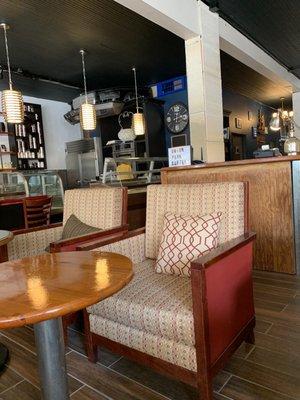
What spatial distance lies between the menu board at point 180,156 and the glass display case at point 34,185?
2.16m

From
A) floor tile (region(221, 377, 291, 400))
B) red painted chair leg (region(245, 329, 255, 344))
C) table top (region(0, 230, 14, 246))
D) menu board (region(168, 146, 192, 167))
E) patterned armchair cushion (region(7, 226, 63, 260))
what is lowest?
floor tile (region(221, 377, 291, 400))

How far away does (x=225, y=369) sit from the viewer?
5.17 ft

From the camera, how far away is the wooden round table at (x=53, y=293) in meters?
→ 0.89

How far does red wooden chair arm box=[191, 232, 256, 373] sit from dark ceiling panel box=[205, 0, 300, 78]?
3.55m

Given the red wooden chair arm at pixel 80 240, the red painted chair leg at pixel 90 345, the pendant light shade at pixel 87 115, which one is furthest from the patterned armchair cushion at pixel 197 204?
the pendant light shade at pixel 87 115

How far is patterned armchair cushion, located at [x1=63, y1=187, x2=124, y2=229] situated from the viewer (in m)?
2.41

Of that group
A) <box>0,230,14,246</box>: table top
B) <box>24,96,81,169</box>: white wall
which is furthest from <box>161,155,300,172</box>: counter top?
<box>24,96,81,169</box>: white wall

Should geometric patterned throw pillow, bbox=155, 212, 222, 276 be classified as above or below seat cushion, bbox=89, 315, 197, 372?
above

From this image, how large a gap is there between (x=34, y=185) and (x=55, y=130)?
381 centimetres

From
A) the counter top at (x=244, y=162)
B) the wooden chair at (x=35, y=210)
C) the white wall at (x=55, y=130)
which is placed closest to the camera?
the counter top at (x=244, y=162)

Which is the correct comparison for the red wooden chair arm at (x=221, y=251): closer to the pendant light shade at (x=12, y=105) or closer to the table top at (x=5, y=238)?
the table top at (x=5, y=238)

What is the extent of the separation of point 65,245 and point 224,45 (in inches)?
152

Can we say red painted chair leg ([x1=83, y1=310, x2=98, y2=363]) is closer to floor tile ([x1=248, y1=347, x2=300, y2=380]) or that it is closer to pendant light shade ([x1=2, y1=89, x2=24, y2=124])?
floor tile ([x1=248, y1=347, x2=300, y2=380])

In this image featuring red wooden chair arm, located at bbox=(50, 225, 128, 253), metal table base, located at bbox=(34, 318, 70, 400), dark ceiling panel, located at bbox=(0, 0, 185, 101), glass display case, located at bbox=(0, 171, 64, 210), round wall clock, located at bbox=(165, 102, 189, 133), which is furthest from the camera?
round wall clock, located at bbox=(165, 102, 189, 133)
